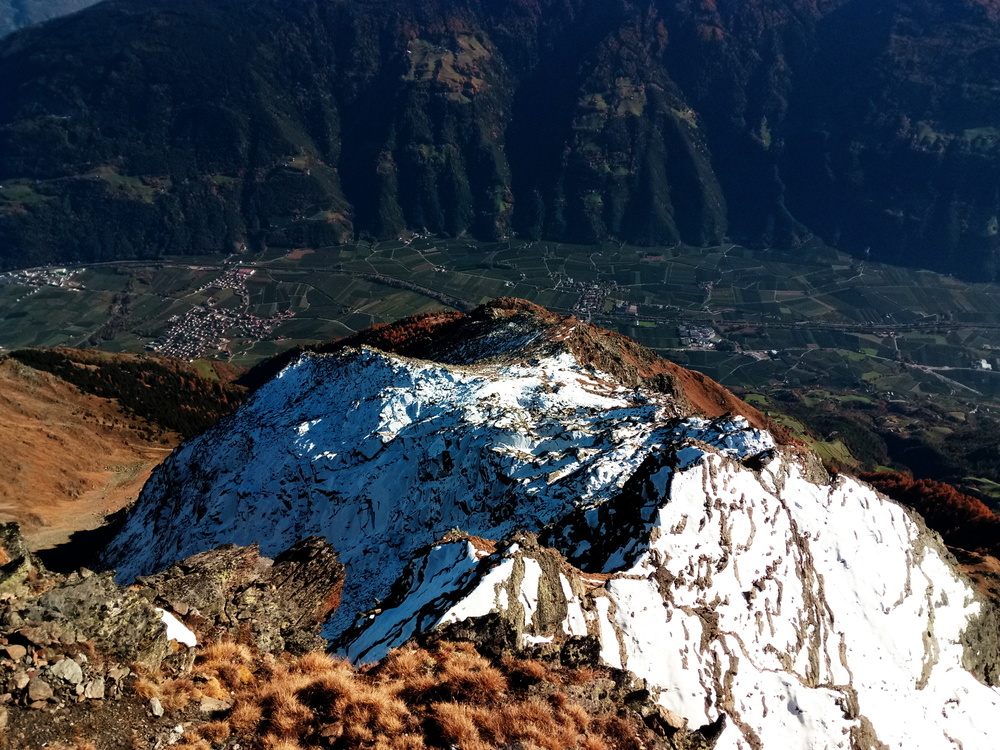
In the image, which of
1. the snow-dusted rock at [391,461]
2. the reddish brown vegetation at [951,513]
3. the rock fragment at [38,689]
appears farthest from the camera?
the reddish brown vegetation at [951,513]

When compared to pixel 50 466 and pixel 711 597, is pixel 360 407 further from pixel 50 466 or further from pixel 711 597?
pixel 50 466

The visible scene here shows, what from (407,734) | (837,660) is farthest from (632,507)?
(407,734)

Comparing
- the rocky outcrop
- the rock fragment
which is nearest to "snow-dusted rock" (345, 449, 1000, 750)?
the rocky outcrop

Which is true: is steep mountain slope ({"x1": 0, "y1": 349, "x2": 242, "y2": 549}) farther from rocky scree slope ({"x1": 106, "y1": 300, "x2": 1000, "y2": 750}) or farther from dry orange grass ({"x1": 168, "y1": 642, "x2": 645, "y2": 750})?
dry orange grass ({"x1": 168, "y1": 642, "x2": 645, "y2": 750})

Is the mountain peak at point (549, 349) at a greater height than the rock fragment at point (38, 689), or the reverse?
the rock fragment at point (38, 689)

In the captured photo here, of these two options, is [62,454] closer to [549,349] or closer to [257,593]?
[257,593]

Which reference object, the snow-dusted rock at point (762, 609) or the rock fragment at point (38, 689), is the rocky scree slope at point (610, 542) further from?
the rock fragment at point (38, 689)

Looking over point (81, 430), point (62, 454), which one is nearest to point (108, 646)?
point (62, 454)

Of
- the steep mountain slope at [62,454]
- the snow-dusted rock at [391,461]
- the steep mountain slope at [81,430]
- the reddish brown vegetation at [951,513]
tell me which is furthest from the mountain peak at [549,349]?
the steep mountain slope at [81,430]
